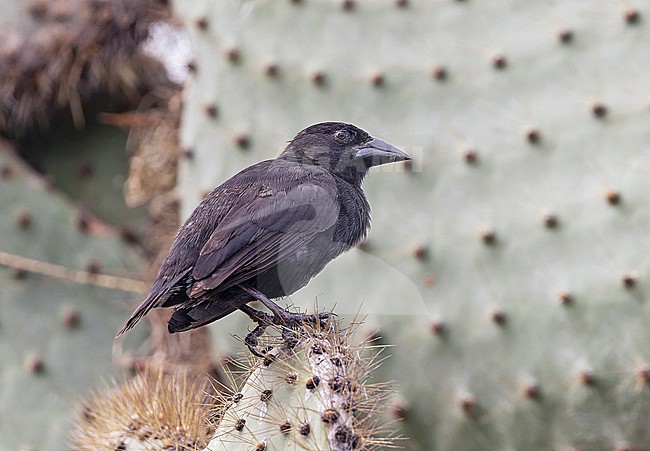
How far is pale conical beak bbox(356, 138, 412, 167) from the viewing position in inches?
79.0

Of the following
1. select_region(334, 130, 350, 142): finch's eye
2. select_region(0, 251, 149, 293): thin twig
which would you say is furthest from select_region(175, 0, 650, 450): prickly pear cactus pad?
select_region(0, 251, 149, 293): thin twig

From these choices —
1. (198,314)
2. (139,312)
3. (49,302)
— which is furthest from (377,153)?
(49,302)

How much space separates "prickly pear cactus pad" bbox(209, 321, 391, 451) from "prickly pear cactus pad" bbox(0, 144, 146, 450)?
1531mm

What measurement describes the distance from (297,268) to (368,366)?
283mm

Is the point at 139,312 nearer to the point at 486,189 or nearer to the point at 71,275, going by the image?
the point at 486,189

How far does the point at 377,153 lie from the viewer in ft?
6.66

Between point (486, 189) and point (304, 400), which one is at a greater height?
point (486, 189)

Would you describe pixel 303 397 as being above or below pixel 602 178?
below

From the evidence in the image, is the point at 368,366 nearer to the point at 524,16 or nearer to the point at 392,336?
the point at 392,336

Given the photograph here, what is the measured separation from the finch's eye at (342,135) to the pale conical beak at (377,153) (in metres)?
0.05

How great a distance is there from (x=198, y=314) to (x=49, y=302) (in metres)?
1.75

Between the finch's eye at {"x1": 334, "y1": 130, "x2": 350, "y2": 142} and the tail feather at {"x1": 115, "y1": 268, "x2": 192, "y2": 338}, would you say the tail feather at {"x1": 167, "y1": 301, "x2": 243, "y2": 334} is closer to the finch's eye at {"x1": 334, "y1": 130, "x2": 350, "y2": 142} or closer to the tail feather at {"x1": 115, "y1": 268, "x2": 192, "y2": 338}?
the tail feather at {"x1": 115, "y1": 268, "x2": 192, "y2": 338}

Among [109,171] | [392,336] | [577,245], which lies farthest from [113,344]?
[577,245]

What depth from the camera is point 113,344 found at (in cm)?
336
